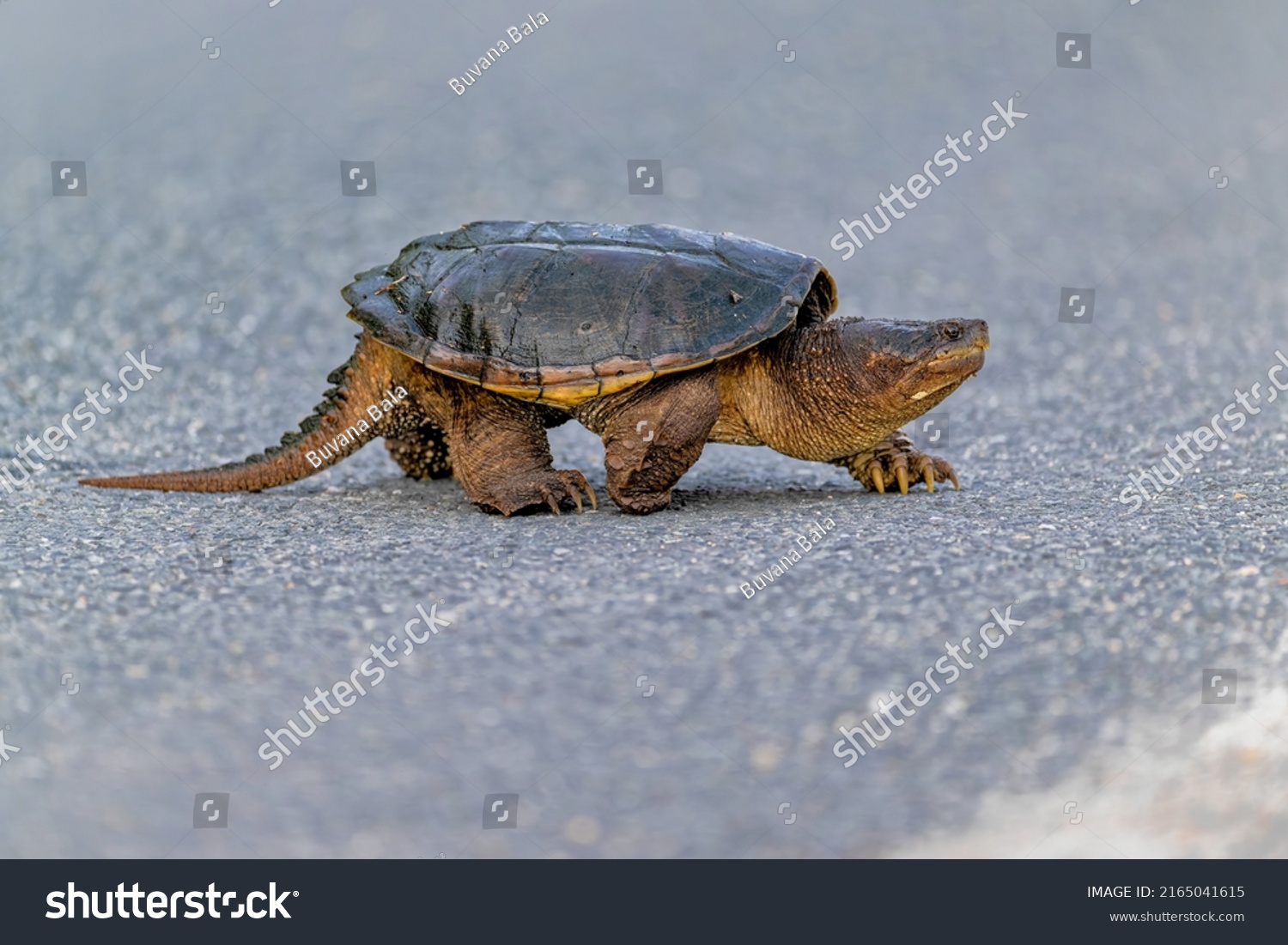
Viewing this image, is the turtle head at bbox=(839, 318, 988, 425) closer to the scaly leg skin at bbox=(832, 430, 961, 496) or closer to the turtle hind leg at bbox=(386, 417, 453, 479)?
the scaly leg skin at bbox=(832, 430, 961, 496)

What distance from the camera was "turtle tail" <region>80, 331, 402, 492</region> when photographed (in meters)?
6.30

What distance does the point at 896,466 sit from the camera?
619 cm

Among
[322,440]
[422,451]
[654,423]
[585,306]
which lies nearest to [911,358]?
[654,423]

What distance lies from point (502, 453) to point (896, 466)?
1910 millimetres

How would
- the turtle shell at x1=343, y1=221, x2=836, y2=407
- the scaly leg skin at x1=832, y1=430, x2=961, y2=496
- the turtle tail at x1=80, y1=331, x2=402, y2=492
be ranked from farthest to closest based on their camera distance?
the turtle tail at x1=80, y1=331, x2=402, y2=492 < the scaly leg skin at x1=832, y1=430, x2=961, y2=496 < the turtle shell at x1=343, y1=221, x2=836, y2=407

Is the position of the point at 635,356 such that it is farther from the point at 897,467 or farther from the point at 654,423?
the point at 897,467

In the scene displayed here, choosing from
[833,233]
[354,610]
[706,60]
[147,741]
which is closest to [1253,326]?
[833,233]

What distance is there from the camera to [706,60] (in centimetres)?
1455

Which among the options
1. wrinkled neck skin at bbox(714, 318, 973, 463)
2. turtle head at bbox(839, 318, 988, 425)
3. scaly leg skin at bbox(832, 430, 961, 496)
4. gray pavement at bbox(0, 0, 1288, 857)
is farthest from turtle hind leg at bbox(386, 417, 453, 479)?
turtle head at bbox(839, 318, 988, 425)

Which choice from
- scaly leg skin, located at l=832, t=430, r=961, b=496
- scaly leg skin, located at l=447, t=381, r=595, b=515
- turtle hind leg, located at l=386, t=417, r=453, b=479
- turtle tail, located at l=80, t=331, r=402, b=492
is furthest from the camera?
turtle hind leg, located at l=386, t=417, r=453, b=479

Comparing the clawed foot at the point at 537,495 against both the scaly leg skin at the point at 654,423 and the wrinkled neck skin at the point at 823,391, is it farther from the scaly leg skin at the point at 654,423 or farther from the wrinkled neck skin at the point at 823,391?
the wrinkled neck skin at the point at 823,391

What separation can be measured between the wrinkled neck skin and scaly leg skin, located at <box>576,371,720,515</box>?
217 mm

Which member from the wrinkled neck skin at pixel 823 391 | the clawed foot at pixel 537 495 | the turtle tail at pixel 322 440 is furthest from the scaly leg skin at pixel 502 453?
the wrinkled neck skin at pixel 823 391
